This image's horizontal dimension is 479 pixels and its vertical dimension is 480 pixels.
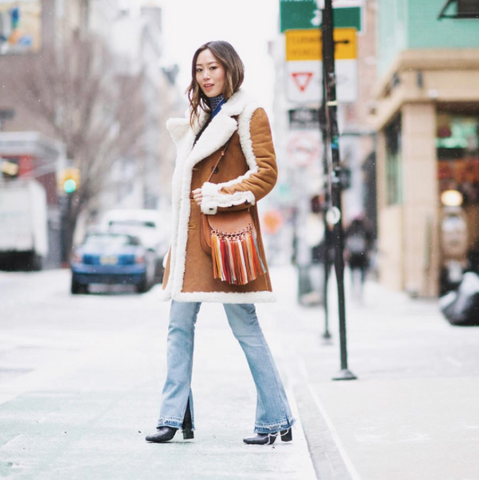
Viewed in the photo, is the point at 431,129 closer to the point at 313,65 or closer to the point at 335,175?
the point at 313,65

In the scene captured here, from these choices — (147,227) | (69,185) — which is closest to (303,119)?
(147,227)

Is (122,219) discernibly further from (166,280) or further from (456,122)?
(166,280)

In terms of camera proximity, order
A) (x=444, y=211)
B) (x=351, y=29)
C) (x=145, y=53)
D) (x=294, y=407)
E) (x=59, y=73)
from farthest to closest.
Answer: (x=145, y=53), (x=59, y=73), (x=444, y=211), (x=351, y=29), (x=294, y=407)

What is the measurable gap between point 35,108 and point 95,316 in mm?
30590

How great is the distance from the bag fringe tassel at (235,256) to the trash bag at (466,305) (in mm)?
7241

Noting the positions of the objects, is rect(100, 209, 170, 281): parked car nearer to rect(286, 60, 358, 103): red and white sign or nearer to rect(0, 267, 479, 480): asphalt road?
rect(0, 267, 479, 480): asphalt road

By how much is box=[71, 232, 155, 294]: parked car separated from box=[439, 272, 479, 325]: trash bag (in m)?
9.87

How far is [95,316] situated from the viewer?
14383 mm

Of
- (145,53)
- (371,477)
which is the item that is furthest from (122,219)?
(145,53)

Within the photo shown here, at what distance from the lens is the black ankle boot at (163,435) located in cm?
488

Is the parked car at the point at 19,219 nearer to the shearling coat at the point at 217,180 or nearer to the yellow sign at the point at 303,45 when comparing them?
the yellow sign at the point at 303,45

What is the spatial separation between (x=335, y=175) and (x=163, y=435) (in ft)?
10.2

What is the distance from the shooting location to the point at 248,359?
487 cm

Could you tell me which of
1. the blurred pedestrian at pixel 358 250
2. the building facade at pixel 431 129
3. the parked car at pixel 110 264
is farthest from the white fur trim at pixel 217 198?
the parked car at pixel 110 264
